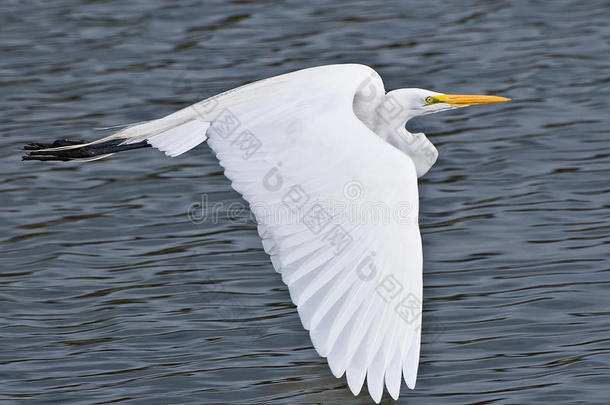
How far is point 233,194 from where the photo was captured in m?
7.59

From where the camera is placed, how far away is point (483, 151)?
808cm

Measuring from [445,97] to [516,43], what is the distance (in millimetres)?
4345

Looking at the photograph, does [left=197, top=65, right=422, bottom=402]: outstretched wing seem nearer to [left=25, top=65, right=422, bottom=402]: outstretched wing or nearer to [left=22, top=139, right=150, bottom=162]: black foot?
[left=25, top=65, right=422, bottom=402]: outstretched wing


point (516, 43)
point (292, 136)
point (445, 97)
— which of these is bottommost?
point (516, 43)

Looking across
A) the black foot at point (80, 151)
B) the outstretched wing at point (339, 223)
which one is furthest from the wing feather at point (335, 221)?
the black foot at point (80, 151)

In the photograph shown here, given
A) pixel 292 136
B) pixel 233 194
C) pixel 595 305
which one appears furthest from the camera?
pixel 233 194

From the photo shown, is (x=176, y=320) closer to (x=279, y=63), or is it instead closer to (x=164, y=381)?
(x=164, y=381)

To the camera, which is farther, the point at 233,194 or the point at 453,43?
the point at 453,43

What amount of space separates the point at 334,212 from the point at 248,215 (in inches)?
114

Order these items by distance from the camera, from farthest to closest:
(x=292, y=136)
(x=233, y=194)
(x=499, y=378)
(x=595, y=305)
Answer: (x=233, y=194) < (x=595, y=305) < (x=499, y=378) < (x=292, y=136)

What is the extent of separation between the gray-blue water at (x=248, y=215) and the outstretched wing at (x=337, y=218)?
3.05 feet

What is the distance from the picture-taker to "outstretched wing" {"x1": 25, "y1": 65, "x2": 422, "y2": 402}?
4.09 metres

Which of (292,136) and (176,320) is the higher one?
(292,136)

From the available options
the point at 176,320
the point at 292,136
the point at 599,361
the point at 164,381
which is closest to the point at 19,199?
the point at 176,320
